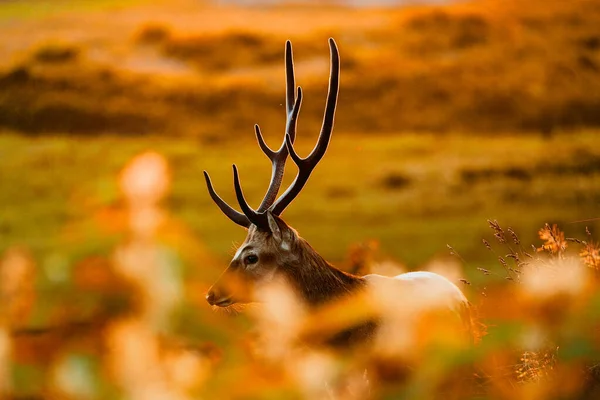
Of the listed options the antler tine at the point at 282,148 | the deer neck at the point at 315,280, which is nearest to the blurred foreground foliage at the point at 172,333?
the deer neck at the point at 315,280

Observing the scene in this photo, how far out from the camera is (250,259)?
5266 millimetres

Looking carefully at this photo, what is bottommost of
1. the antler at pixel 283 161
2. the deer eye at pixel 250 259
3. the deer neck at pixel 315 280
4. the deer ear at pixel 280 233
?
the deer neck at pixel 315 280

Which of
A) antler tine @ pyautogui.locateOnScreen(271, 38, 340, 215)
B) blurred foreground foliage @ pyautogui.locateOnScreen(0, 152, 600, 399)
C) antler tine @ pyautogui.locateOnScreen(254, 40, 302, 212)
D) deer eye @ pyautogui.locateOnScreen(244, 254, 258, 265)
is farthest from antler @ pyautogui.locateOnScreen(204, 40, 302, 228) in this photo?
blurred foreground foliage @ pyautogui.locateOnScreen(0, 152, 600, 399)

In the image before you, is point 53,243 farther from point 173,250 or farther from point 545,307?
point 545,307

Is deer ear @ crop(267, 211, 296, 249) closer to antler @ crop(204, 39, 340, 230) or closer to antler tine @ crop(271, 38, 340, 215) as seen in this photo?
antler @ crop(204, 39, 340, 230)

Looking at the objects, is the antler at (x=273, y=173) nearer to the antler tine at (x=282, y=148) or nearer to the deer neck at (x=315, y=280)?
the antler tine at (x=282, y=148)

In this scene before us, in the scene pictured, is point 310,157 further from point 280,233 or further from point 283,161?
point 280,233

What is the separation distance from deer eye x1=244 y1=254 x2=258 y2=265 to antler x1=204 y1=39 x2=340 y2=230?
21cm

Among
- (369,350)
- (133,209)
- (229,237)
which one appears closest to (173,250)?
(133,209)

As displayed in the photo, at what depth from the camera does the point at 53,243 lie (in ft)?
2.32

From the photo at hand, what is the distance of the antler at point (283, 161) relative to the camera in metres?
5.24

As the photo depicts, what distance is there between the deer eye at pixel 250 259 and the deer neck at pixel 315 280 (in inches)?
6.4

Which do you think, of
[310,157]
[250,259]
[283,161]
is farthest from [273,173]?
[250,259]

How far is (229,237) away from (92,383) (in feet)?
79.4
